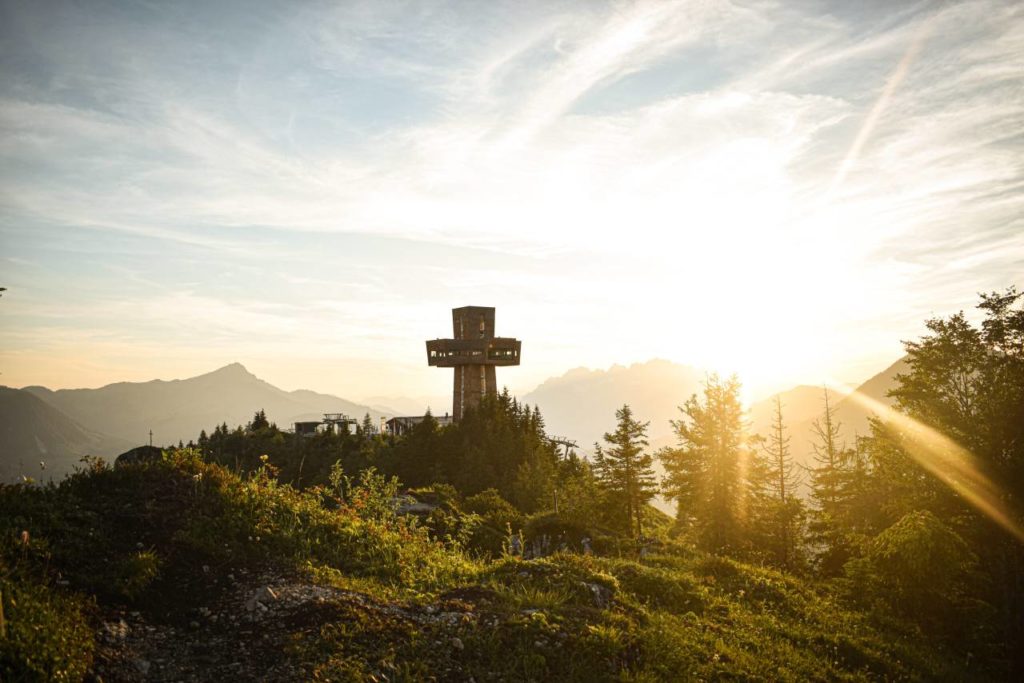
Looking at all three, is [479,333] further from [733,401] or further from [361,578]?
[361,578]

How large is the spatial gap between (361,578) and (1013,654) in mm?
19529

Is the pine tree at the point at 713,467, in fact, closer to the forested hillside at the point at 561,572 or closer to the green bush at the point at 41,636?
the forested hillside at the point at 561,572

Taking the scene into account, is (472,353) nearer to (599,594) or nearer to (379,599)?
(599,594)

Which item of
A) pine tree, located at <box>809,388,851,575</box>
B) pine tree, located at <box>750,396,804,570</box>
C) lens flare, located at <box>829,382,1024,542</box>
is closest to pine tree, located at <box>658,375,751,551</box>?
pine tree, located at <box>750,396,804,570</box>

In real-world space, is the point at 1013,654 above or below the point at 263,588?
below

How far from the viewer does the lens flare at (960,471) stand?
683 inches

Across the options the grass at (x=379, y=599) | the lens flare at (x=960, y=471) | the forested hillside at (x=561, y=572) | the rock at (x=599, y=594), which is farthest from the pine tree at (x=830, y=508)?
the rock at (x=599, y=594)

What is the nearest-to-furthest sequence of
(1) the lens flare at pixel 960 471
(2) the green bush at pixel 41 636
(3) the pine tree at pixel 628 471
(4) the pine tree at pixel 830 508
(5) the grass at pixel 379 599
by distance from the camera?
1. (2) the green bush at pixel 41 636
2. (5) the grass at pixel 379 599
3. (1) the lens flare at pixel 960 471
4. (4) the pine tree at pixel 830 508
5. (3) the pine tree at pixel 628 471

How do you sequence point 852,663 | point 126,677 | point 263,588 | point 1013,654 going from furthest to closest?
point 1013,654, point 852,663, point 263,588, point 126,677

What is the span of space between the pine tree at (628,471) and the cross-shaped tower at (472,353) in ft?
48.0

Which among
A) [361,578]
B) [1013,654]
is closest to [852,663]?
[1013,654]

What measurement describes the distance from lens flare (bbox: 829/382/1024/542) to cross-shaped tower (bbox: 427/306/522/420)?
30938 mm

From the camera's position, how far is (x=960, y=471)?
58.8 ft

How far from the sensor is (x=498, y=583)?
11.7 m
